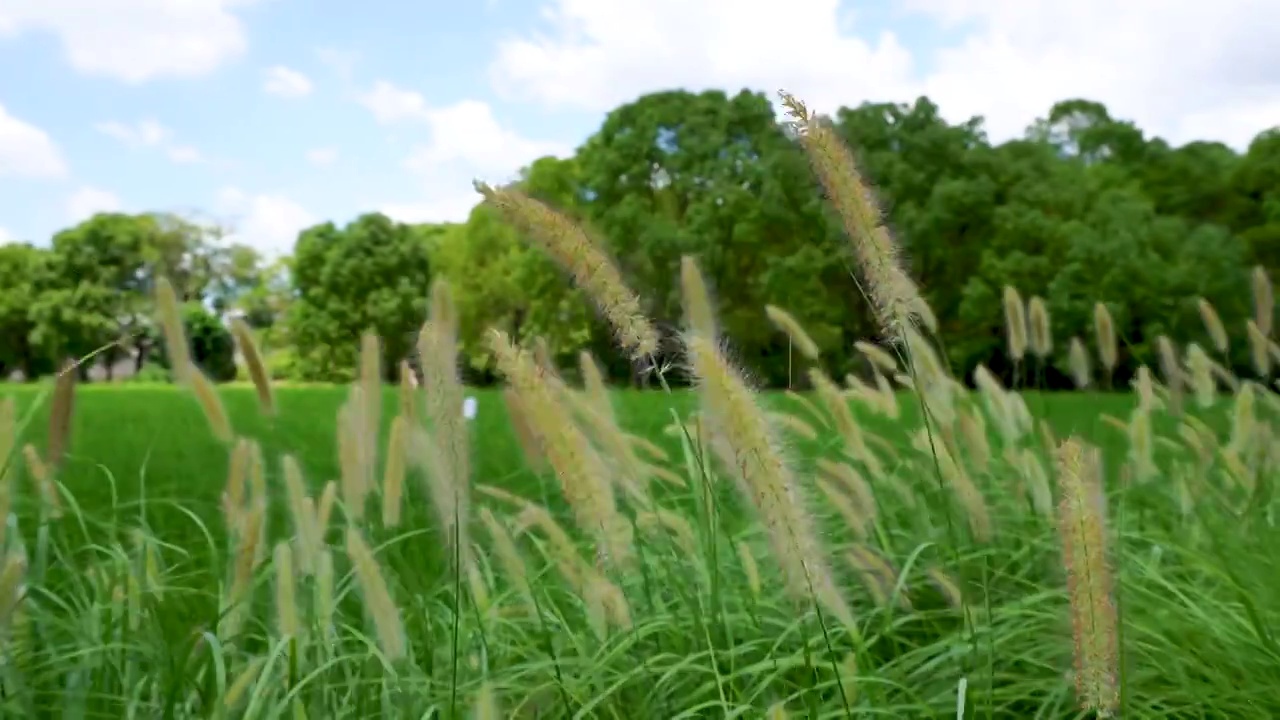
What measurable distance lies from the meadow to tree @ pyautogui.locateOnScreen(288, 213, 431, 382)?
1166 inches

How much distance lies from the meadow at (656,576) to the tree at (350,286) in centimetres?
2962

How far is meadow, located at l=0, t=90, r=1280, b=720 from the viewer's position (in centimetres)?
136

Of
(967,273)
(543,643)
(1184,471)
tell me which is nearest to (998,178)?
(967,273)

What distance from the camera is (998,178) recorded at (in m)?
19.9

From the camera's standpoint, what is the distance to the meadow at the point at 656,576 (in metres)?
1.36

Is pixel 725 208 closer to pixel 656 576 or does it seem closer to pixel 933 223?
pixel 933 223

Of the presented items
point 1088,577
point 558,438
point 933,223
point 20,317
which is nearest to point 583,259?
point 558,438

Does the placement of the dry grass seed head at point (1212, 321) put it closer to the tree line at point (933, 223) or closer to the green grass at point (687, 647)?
the green grass at point (687, 647)

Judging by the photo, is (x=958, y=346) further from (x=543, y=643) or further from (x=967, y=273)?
(x=543, y=643)

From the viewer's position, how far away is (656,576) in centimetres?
230

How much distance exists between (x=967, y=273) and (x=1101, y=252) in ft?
7.23

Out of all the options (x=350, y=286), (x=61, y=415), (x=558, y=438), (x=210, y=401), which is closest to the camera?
(x=558, y=438)

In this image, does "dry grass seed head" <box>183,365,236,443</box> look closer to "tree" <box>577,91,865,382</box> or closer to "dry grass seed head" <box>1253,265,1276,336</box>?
"dry grass seed head" <box>1253,265,1276,336</box>

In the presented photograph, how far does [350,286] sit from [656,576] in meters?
31.9
